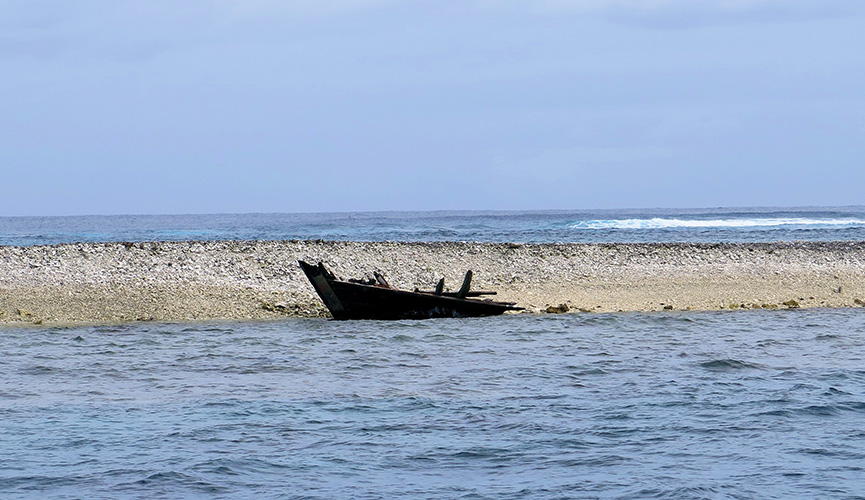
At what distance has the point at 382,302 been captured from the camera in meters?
20.0

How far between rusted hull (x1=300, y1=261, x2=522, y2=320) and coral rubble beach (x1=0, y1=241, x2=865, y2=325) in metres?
1.21

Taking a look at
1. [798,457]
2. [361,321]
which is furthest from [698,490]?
[361,321]

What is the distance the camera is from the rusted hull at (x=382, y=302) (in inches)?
778

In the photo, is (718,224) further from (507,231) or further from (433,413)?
(433,413)

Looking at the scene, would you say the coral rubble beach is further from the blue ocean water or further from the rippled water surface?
the blue ocean water

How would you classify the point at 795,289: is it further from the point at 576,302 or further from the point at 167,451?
the point at 167,451

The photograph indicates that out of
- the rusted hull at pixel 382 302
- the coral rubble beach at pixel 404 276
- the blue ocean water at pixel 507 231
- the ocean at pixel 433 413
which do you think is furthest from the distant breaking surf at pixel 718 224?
the ocean at pixel 433 413

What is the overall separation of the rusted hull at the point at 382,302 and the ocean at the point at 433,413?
4.39 feet

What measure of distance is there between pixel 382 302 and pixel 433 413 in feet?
28.7

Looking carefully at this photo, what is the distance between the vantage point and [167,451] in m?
9.60

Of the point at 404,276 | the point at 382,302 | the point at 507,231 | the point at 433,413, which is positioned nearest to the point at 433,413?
the point at 433,413

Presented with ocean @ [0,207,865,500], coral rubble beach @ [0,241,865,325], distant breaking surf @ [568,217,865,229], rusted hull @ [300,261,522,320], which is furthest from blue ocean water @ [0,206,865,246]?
ocean @ [0,207,865,500]

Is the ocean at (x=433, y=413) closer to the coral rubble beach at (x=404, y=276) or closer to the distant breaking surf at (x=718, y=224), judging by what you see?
the coral rubble beach at (x=404, y=276)

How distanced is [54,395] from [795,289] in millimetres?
18976
